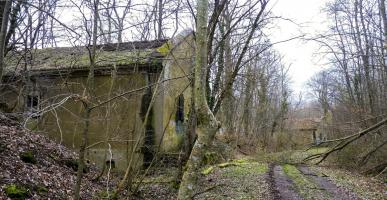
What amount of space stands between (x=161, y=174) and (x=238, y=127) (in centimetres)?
1594

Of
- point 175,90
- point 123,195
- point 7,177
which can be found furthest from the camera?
point 175,90

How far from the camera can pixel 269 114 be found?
117ft

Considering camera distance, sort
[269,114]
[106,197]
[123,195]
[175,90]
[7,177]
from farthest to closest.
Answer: [269,114], [175,90], [123,195], [106,197], [7,177]

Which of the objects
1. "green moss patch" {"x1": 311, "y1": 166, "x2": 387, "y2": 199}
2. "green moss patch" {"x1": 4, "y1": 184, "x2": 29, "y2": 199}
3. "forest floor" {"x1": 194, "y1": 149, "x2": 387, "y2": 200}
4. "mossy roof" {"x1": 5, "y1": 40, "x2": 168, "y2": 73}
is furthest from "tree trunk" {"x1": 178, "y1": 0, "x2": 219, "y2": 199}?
"green moss patch" {"x1": 311, "y1": 166, "x2": 387, "y2": 199}

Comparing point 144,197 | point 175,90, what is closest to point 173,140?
point 175,90

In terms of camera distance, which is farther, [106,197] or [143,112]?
[143,112]

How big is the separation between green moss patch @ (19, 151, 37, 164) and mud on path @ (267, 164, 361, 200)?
6767 millimetres

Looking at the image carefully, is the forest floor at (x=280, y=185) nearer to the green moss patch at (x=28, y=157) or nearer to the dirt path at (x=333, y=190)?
the dirt path at (x=333, y=190)

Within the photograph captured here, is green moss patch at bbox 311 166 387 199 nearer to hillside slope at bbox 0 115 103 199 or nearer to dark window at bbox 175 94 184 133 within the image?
dark window at bbox 175 94 184 133

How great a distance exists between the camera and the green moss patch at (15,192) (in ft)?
23.4

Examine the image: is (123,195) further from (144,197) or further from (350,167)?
(350,167)

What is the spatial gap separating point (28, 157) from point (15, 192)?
2.48 m

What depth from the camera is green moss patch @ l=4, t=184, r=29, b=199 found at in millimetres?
7137

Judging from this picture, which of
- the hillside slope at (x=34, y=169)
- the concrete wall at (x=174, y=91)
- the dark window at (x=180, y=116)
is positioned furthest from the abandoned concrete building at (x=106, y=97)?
the hillside slope at (x=34, y=169)
